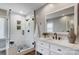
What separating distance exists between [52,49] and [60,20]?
80cm

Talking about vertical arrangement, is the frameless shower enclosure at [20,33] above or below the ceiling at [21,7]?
below

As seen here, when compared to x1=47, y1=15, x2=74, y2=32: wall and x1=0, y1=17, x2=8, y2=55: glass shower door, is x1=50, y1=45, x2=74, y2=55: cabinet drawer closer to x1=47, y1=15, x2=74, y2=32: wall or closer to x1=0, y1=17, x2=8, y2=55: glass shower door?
x1=47, y1=15, x2=74, y2=32: wall

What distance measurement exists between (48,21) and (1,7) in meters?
1.24

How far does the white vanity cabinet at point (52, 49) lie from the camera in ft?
4.33

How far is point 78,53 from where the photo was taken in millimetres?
1223

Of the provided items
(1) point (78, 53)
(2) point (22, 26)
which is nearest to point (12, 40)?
(2) point (22, 26)

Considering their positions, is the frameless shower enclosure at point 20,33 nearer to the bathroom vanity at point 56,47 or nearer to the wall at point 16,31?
the wall at point 16,31

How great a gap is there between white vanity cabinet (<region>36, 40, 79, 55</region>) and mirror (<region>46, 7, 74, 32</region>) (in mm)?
478

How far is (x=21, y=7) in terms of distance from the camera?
179 centimetres

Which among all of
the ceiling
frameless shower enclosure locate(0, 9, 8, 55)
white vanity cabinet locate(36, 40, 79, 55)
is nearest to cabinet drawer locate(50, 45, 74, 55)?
white vanity cabinet locate(36, 40, 79, 55)

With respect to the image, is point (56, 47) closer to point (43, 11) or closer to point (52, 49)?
point (52, 49)

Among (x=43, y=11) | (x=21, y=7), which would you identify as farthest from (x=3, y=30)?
(x=43, y=11)

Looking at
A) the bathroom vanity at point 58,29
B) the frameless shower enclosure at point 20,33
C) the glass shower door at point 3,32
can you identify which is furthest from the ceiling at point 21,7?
the bathroom vanity at point 58,29

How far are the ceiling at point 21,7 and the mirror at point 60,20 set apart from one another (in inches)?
20.6
